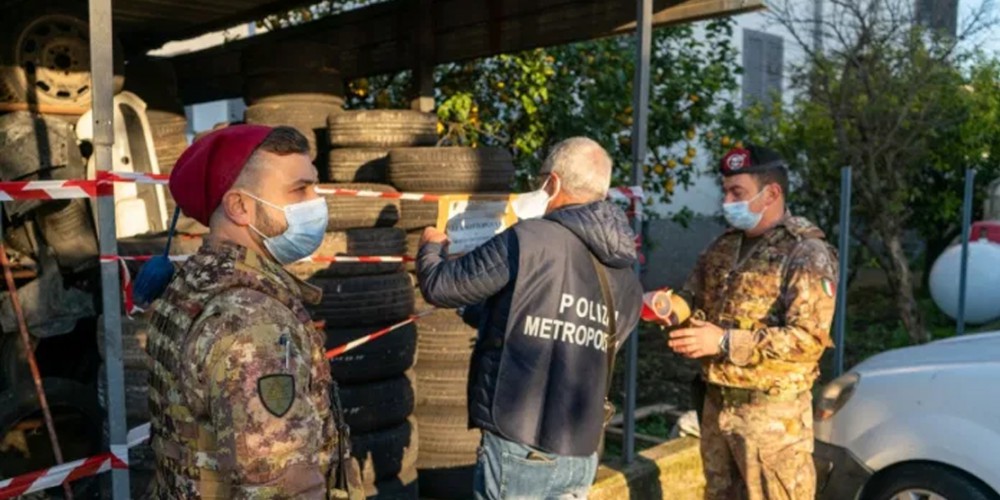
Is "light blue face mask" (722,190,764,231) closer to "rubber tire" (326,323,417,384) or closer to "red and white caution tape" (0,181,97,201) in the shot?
"rubber tire" (326,323,417,384)

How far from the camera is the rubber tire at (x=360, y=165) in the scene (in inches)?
247

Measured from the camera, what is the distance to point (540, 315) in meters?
3.01

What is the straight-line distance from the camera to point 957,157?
495 inches

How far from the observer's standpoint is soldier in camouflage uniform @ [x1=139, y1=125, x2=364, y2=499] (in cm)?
198

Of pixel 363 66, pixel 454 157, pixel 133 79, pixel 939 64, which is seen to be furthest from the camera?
pixel 939 64

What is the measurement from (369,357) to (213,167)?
10.1 feet

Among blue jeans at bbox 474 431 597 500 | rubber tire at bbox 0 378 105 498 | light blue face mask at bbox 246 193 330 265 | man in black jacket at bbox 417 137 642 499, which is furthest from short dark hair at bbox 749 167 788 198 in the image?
rubber tire at bbox 0 378 105 498

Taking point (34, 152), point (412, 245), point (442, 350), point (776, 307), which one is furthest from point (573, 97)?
point (776, 307)

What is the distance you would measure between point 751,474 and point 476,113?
5894mm

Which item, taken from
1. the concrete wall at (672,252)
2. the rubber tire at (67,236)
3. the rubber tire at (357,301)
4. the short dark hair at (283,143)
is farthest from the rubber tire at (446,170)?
the concrete wall at (672,252)

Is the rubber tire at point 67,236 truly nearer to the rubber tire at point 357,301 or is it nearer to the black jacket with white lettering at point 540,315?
the rubber tire at point 357,301

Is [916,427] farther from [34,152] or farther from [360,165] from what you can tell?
A: [34,152]

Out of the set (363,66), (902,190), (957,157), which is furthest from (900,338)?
(363,66)

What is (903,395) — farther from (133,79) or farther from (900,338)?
(900,338)
